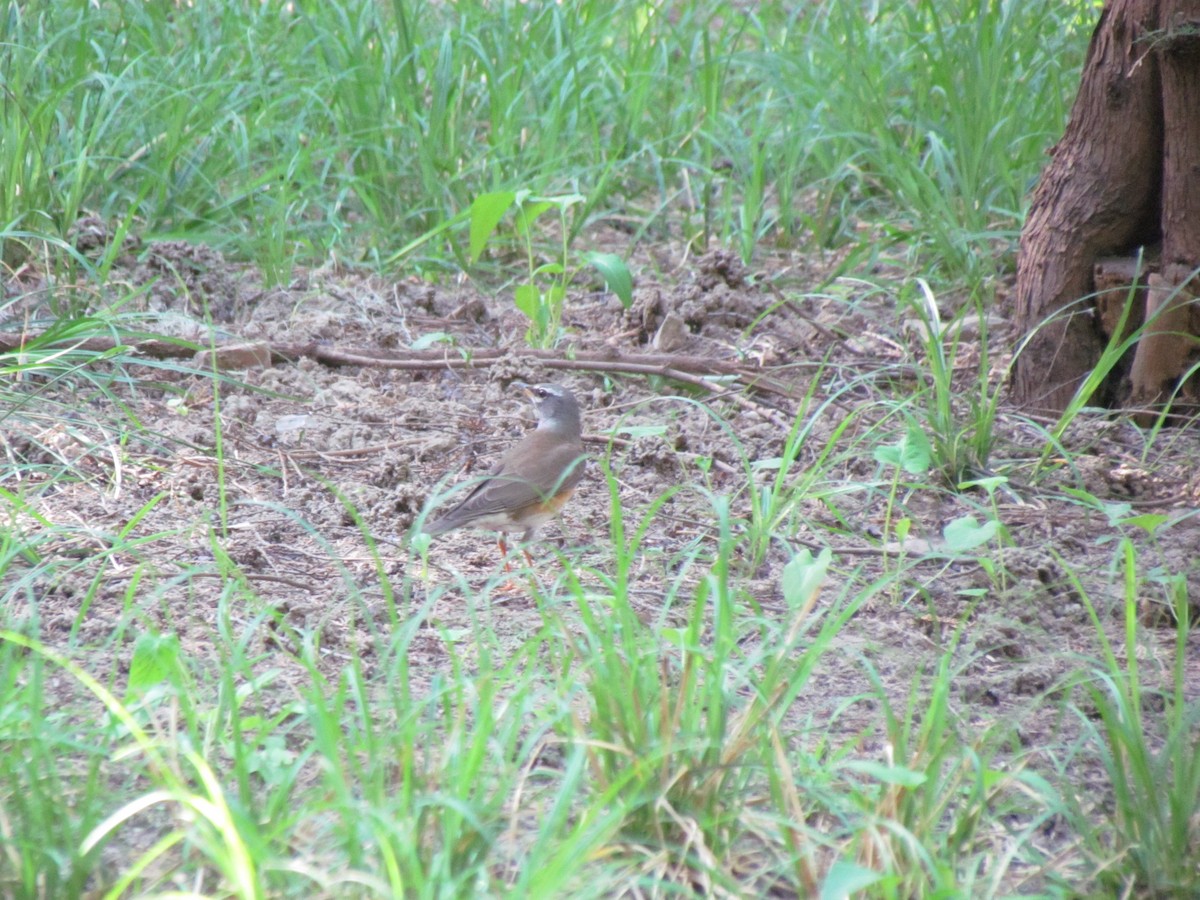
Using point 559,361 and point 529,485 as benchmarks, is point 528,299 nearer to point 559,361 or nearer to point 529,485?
point 559,361

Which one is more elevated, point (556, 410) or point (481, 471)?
point (556, 410)

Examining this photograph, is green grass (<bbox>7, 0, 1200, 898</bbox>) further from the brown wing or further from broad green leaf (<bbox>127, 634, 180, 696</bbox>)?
the brown wing

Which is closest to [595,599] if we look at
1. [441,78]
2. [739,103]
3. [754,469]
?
[754,469]

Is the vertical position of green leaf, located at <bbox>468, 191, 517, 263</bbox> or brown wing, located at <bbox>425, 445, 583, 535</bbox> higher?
green leaf, located at <bbox>468, 191, 517, 263</bbox>

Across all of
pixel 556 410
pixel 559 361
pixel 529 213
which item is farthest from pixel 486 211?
pixel 556 410

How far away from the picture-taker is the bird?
4.05 metres

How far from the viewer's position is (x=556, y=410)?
4.66 meters

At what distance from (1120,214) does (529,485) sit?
2501mm

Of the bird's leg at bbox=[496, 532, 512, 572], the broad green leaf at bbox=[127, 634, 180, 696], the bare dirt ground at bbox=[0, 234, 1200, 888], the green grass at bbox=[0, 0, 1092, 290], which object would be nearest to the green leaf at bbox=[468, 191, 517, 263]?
the bare dirt ground at bbox=[0, 234, 1200, 888]

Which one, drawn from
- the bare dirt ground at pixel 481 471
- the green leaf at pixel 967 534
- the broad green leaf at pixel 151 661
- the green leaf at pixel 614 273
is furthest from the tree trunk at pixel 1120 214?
the broad green leaf at pixel 151 661

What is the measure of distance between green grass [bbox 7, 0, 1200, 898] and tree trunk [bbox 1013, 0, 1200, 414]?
42 centimetres

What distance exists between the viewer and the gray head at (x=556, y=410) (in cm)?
460

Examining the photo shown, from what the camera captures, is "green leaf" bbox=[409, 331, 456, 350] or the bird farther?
"green leaf" bbox=[409, 331, 456, 350]

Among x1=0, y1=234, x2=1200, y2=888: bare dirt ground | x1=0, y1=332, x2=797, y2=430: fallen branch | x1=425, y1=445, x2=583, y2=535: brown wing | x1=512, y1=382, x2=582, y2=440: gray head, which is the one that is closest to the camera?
x1=0, y1=234, x2=1200, y2=888: bare dirt ground
